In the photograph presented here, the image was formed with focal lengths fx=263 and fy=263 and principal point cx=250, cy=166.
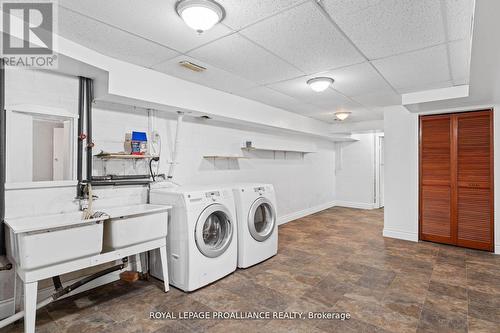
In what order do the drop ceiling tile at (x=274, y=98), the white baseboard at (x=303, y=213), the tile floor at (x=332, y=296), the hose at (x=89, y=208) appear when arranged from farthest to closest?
the white baseboard at (x=303, y=213)
the drop ceiling tile at (x=274, y=98)
the hose at (x=89, y=208)
the tile floor at (x=332, y=296)

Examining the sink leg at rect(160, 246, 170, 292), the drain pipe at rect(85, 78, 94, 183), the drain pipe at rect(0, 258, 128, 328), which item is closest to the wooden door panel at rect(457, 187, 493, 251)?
the sink leg at rect(160, 246, 170, 292)

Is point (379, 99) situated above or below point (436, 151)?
above

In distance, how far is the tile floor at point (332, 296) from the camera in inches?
82.7

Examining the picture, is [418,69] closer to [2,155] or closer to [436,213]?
[436,213]

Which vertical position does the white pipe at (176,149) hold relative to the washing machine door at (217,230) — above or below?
above

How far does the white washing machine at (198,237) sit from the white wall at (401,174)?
293 centimetres

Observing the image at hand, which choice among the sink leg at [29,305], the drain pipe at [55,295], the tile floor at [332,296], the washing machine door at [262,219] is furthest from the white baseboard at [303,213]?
the sink leg at [29,305]

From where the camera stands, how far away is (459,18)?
1823mm

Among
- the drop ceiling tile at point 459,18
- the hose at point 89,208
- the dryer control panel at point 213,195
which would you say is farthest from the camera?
the dryer control panel at point 213,195

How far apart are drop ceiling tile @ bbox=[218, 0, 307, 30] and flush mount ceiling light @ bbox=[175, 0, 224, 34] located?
60 millimetres

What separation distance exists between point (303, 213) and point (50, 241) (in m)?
5.06

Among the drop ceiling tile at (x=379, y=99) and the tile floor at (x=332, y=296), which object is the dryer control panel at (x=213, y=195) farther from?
the drop ceiling tile at (x=379, y=99)

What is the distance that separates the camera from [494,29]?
1.60 meters

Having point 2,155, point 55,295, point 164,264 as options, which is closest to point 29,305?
point 55,295
